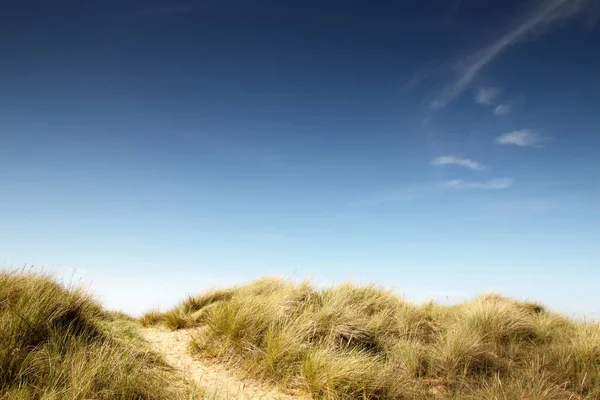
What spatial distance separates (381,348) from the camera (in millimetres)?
6137

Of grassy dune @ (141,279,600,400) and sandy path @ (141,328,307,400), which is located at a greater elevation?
grassy dune @ (141,279,600,400)

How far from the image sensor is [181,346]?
229 inches

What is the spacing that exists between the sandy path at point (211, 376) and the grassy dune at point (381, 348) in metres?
0.19

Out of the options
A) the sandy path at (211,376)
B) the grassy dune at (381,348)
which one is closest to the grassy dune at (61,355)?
the sandy path at (211,376)

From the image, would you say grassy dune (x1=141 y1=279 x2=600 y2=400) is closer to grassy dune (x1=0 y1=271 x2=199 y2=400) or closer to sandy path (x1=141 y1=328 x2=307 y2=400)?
sandy path (x1=141 y1=328 x2=307 y2=400)

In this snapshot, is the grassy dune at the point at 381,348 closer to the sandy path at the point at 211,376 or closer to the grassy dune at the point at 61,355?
the sandy path at the point at 211,376

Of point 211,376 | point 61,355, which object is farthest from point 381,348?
point 61,355

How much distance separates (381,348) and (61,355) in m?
4.77

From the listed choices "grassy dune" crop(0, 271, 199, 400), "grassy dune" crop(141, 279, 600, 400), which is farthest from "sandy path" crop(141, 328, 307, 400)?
"grassy dune" crop(0, 271, 199, 400)

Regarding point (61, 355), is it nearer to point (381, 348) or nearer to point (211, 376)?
point (211, 376)

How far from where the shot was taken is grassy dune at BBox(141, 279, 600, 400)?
4465 millimetres

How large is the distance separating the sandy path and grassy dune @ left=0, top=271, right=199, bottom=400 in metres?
0.33

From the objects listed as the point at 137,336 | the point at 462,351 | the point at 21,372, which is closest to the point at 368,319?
the point at 462,351

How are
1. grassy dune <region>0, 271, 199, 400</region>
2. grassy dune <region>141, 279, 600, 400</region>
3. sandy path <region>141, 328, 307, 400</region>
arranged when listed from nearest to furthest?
grassy dune <region>0, 271, 199, 400</region>, sandy path <region>141, 328, 307, 400</region>, grassy dune <region>141, 279, 600, 400</region>
